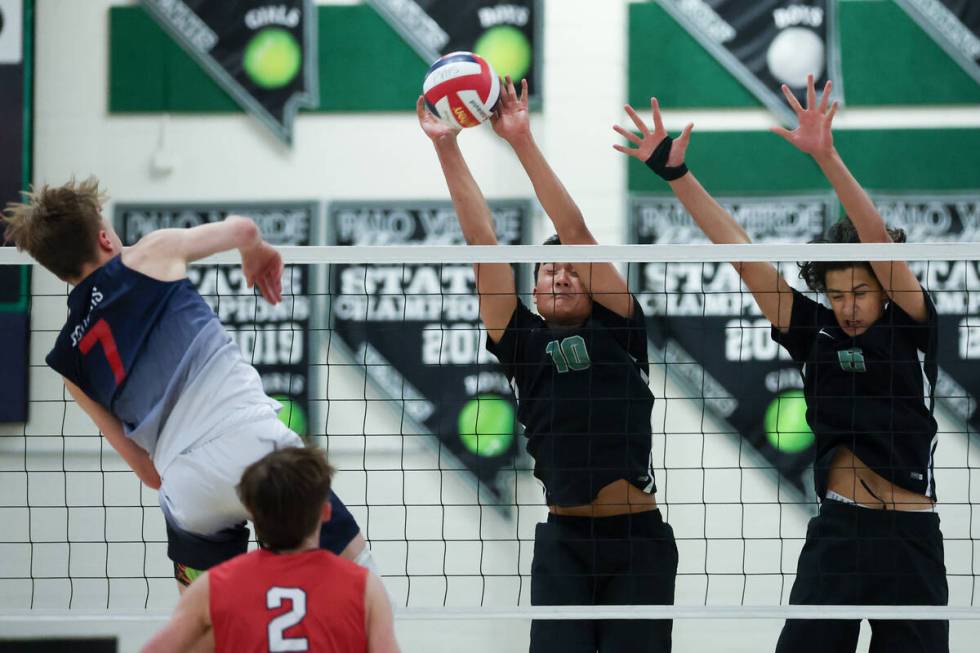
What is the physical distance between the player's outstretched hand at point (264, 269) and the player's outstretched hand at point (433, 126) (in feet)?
3.25

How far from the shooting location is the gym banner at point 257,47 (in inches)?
259

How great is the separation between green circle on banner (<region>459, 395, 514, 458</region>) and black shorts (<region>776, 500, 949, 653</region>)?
9.28 feet

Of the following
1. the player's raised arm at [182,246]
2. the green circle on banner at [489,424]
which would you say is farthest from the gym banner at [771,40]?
the player's raised arm at [182,246]

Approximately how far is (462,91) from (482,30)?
109 inches

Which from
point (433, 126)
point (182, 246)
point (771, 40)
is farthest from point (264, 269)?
point (771, 40)

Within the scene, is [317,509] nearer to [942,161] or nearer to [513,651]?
[513,651]

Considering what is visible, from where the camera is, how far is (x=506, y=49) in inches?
255

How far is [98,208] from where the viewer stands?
285 centimetres

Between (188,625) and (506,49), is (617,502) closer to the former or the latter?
(188,625)

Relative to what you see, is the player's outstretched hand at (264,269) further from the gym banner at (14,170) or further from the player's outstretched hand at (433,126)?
the gym banner at (14,170)

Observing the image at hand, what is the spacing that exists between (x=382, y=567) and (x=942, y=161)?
3847 millimetres

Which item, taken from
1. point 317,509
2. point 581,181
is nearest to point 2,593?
point 581,181

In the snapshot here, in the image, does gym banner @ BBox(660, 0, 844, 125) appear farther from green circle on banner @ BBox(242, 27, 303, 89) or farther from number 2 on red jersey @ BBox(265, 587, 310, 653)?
number 2 on red jersey @ BBox(265, 587, 310, 653)

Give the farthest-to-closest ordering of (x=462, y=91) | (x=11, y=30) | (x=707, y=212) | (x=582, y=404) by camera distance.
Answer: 1. (x=11, y=30)
2. (x=462, y=91)
3. (x=707, y=212)
4. (x=582, y=404)
